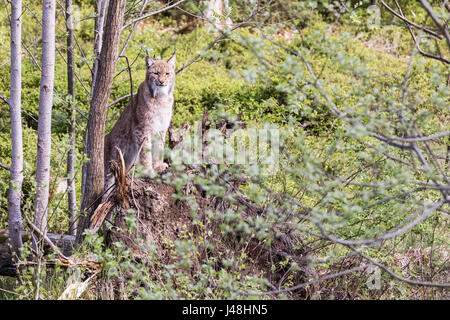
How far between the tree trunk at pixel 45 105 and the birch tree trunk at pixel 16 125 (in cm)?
17

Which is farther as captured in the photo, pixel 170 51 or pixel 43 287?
pixel 170 51

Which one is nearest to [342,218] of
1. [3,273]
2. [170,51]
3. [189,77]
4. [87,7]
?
[3,273]

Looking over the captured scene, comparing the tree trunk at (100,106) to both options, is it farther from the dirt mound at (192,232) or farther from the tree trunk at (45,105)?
the tree trunk at (45,105)

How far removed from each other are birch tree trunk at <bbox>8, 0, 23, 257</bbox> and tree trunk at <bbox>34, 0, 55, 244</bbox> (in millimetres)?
174

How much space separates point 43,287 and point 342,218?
255 centimetres

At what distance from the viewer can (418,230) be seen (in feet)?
16.4

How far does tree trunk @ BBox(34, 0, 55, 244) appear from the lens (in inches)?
187

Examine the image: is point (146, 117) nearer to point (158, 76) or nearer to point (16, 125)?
point (158, 76)

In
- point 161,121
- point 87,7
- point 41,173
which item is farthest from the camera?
point 87,7

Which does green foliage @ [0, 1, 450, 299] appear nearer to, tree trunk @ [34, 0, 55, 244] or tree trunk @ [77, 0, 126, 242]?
tree trunk @ [34, 0, 55, 244]

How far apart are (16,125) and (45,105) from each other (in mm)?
324

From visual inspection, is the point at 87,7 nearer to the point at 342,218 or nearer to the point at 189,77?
the point at 189,77

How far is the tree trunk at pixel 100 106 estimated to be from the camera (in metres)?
4.84

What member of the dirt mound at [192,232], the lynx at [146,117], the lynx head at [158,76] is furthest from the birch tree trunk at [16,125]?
the lynx head at [158,76]
